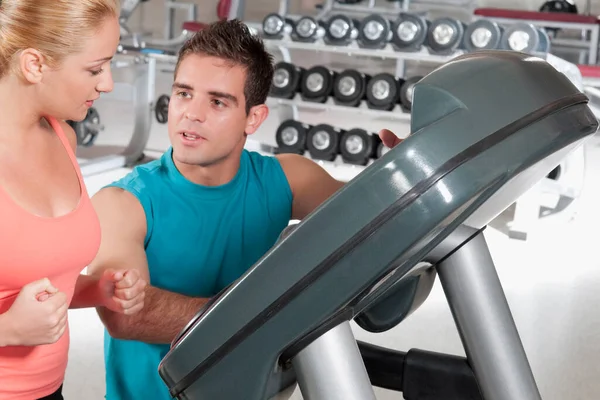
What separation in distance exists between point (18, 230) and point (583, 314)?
236cm

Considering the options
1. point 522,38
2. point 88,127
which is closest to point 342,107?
point 522,38

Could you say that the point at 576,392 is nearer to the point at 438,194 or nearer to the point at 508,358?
the point at 508,358

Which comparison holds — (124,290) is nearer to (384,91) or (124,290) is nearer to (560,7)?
(384,91)

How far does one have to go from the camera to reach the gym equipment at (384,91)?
13.9 feet

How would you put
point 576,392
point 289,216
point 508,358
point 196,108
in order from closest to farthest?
point 508,358 < point 196,108 < point 289,216 < point 576,392

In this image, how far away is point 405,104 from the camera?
4191mm

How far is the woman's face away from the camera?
106 cm

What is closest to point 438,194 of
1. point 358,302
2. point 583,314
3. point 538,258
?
point 358,302

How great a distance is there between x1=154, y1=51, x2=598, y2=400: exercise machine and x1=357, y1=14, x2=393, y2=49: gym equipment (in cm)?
350

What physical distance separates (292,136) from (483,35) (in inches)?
43.2

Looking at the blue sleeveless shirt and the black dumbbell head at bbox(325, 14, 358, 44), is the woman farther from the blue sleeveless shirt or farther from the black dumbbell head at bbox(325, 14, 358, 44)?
the black dumbbell head at bbox(325, 14, 358, 44)

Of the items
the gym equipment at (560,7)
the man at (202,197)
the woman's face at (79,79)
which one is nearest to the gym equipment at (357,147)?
the man at (202,197)

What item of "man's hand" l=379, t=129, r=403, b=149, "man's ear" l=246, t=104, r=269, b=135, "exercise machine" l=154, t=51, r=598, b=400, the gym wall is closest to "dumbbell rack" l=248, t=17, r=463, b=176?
"man's ear" l=246, t=104, r=269, b=135

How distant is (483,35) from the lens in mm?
4059
